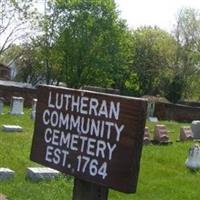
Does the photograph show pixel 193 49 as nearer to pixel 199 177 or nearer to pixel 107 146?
pixel 199 177

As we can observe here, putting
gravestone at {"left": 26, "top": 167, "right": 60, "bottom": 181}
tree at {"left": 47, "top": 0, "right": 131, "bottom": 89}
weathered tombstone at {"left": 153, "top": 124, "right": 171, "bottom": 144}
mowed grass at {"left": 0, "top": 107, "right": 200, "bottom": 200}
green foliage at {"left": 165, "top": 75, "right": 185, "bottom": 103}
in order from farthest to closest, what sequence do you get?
1. green foliage at {"left": 165, "top": 75, "right": 185, "bottom": 103}
2. tree at {"left": 47, "top": 0, "right": 131, "bottom": 89}
3. weathered tombstone at {"left": 153, "top": 124, "right": 171, "bottom": 144}
4. gravestone at {"left": 26, "top": 167, "right": 60, "bottom": 181}
5. mowed grass at {"left": 0, "top": 107, "right": 200, "bottom": 200}

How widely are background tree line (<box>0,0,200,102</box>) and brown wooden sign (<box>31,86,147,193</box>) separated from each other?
3993 centimetres

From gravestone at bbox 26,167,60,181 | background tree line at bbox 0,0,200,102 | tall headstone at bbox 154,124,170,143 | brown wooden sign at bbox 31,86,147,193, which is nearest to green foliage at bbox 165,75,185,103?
background tree line at bbox 0,0,200,102

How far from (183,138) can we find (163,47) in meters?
42.7

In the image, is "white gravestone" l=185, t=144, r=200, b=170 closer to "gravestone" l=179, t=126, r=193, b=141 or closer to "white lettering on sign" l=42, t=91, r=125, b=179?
"gravestone" l=179, t=126, r=193, b=141

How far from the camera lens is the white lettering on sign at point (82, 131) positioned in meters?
4.00

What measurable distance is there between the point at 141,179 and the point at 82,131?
6.49m

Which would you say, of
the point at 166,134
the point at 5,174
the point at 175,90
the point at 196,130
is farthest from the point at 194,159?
the point at 175,90

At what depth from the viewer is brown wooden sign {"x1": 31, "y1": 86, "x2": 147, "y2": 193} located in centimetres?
387

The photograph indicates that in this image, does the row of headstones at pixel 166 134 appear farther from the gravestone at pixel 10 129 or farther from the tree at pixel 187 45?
the tree at pixel 187 45

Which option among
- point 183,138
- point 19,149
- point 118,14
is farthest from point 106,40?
point 19,149

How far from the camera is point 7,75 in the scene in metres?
79.2

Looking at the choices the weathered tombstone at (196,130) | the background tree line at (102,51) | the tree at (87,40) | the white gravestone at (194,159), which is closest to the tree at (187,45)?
the background tree line at (102,51)

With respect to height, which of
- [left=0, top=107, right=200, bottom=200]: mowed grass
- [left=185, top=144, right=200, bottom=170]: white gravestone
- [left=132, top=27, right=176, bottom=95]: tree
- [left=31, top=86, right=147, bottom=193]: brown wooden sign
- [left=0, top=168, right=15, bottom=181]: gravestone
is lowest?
[left=0, top=107, right=200, bottom=200]: mowed grass
